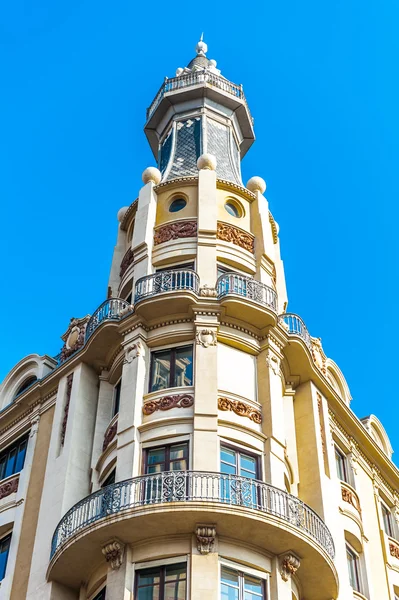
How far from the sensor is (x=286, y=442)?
1227 inches

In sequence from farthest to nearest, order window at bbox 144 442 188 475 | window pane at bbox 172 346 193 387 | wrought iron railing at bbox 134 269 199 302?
wrought iron railing at bbox 134 269 199 302 < window pane at bbox 172 346 193 387 < window at bbox 144 442 188 475

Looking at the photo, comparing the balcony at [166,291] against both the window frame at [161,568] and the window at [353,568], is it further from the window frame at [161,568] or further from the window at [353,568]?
the window at [353,568]

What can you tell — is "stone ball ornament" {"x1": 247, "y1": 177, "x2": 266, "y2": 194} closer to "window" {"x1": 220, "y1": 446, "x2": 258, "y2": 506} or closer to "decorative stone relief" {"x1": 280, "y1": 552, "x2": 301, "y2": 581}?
"window" {"x1": 220, "y1": 446, "x2": 258, "y2": 506}

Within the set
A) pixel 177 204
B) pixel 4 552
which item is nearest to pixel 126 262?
pixel 177 204

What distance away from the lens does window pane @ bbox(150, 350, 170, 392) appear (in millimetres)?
29875

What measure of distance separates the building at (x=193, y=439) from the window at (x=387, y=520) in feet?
0.43

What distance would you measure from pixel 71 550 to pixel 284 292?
45.4 ft

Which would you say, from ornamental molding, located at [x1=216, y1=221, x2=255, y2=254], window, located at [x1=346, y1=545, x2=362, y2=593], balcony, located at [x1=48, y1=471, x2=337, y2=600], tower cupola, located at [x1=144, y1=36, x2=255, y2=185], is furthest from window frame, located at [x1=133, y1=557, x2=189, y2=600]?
tower cupola, located at [x1=144, y1=36, x2=255, y2=185]

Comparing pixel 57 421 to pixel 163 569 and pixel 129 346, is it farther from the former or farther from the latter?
pixel 163 569

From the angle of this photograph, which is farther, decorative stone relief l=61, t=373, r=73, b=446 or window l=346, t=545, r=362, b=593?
decorative stone relief l=61, t=373, r=73, b=446

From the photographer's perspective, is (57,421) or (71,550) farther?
(57,421)

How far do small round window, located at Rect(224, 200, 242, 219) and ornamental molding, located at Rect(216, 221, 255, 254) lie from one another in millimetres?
1133

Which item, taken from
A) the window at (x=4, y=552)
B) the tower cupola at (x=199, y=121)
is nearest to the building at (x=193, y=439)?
the window at (x=4, y=552)

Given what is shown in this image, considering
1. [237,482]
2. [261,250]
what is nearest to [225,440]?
[237,482]
